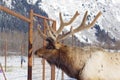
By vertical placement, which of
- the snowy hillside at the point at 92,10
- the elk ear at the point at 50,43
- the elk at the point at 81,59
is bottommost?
the elk at the point at 81,59

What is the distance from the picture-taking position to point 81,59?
7297mm

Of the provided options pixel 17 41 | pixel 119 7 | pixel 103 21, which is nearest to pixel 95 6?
pixel 119 7

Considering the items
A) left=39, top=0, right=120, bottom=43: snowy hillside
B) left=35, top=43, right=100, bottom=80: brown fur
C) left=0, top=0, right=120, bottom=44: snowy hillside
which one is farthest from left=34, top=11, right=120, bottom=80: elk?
left=39, top=0, right=120, bottom=43: snowy hillside

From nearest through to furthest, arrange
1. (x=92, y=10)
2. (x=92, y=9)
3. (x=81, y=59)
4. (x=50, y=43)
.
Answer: (x=81, y=59) < (x=50, y=43) < (x=92, y=10) < (x=92, y=9)

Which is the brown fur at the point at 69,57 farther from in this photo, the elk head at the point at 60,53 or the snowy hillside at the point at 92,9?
the snowy hillside at the point at 92,9

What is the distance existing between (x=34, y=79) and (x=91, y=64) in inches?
282

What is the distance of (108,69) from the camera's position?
7133 millimetres

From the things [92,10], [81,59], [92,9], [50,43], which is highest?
[92,9]

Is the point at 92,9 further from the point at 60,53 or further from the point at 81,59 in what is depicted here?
the point at 81,59

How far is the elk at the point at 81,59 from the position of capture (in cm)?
707

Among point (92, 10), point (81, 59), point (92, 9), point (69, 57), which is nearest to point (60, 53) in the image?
point (69, 57)

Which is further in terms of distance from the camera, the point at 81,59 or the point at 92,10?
the point at 92,10

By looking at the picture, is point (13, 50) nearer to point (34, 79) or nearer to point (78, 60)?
point (34, 79)

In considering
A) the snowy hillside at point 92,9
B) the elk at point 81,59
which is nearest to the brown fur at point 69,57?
the elk at point 81,59
